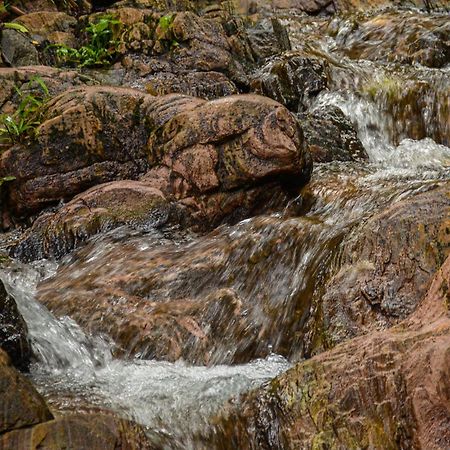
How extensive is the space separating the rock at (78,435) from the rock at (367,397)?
2.44 feet

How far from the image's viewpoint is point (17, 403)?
3158 millimetres

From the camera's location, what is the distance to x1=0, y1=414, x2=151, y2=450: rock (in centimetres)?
305

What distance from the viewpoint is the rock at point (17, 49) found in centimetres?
1055

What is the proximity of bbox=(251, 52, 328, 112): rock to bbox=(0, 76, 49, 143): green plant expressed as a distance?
350cm

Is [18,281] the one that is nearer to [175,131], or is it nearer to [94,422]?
[175,131]

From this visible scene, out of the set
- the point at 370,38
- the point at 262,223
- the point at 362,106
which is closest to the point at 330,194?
the point at 262,223

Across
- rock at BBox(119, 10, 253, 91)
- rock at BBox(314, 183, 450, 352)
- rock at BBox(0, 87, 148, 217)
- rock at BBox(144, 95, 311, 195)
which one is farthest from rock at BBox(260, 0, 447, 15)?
rock at BBox(314, 183, 450, 352)

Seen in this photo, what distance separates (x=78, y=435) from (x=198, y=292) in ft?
9.20

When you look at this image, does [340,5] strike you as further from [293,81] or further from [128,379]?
[128,379]

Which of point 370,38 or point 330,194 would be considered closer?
point 330,194

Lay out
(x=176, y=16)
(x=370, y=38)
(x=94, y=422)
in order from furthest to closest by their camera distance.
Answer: (x=370, y=38), (x=176, y=16), (x=94, y=422)

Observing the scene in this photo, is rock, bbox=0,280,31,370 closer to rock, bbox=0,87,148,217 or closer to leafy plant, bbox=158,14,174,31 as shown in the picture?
rock, bbox=0,87,148,217

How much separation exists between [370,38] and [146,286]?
9.21 meters

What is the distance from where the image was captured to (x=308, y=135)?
8500 mm
